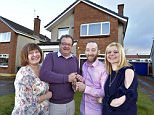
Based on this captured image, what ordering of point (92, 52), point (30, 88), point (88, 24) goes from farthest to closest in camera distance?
point (88, 24)
point (92, 52)
point (30, 88)

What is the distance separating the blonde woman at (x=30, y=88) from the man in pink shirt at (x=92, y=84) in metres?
0.56

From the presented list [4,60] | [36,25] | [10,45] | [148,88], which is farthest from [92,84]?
[36,25]

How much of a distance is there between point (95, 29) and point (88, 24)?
86 cm

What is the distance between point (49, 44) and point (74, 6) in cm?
440

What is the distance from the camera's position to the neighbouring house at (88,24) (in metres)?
17.4

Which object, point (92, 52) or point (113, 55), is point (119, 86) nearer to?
point (113, 55)

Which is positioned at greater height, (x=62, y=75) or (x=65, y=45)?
(x=65, y=45)

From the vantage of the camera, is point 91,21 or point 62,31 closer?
point 91,21

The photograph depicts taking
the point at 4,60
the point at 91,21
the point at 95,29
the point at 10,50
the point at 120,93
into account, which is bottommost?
the point at 120,93

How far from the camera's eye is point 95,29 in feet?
59.9

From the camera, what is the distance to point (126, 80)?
244cm

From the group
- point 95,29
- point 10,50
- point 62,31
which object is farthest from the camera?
point 10,50

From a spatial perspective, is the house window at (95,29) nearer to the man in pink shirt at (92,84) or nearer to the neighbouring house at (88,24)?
the neighbouring house at (88,24)

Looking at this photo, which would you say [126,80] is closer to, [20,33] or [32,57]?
[32,57]
